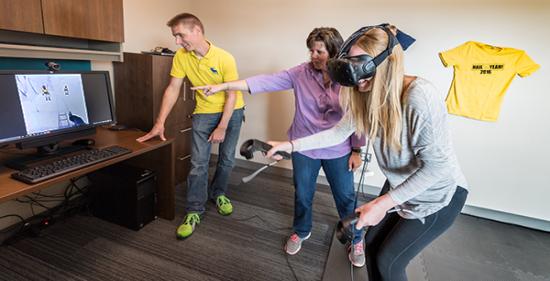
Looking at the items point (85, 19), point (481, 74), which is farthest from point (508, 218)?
point (85, 19)

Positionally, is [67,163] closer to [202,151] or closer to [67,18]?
[202,151]

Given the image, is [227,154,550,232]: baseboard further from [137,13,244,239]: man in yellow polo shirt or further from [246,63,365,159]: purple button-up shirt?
[137,13,244,239]: man in yellow polo shirt

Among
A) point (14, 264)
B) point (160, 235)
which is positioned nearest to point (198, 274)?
point (160, 235)

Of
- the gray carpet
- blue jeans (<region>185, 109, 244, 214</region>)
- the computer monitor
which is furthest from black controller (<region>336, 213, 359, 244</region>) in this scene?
the computer monitor

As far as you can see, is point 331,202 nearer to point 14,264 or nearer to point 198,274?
point 198,274

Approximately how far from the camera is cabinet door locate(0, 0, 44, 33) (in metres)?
1.43

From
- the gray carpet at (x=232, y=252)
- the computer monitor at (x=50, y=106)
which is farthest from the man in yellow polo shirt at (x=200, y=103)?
the computer monitor at (x=50, y=106)

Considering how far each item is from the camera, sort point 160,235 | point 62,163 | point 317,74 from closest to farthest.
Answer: point 62,163
point 317,74
point 160,235

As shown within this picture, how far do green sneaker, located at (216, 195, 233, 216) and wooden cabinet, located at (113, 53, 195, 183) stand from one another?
2.38 feet

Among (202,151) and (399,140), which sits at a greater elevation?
(399,140)

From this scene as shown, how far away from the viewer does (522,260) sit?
6.82 ft

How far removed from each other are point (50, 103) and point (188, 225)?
114 centimetres

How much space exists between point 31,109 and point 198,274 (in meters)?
1.27

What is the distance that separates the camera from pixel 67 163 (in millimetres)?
1421
